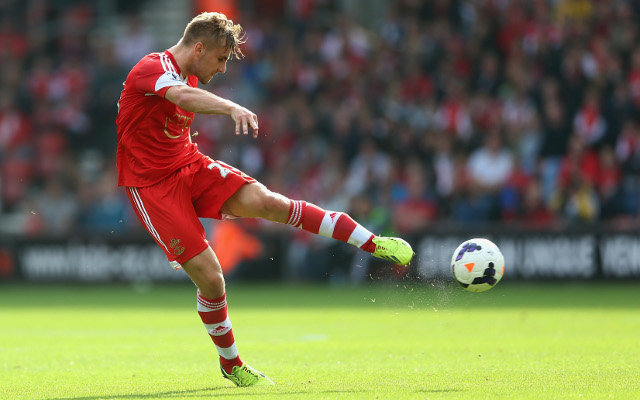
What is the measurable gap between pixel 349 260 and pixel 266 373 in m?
10.6

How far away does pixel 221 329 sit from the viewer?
267 inches

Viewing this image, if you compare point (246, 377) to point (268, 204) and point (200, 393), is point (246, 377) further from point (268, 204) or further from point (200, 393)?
point (268, 204)

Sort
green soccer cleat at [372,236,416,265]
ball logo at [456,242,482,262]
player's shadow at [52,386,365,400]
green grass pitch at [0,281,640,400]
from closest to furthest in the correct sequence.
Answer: player's shadow at [52,386,365,400], green grass pitch at [0,281,640,400], green soccer cleat at [372,236,416,265], ball logo at [456,242,482,262]

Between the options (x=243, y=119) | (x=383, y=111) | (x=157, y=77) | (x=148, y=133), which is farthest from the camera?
(x=383, y=111)

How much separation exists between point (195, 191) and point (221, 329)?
1.03 m

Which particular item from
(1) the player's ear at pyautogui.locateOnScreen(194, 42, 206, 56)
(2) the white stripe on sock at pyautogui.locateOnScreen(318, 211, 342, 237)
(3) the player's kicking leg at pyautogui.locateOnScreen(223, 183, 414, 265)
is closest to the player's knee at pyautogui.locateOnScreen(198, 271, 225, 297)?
(3) the player's kicking leg at pyautogui.locateOnScreen(223, 183, 414, 265)

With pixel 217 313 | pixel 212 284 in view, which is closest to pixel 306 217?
pixel 212 284

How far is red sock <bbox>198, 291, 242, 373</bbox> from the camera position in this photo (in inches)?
266

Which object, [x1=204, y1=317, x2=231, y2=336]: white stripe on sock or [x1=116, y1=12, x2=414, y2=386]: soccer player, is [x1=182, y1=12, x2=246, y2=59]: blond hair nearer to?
[x1=116, y1=12, x2=414, y2=386]: soccer player

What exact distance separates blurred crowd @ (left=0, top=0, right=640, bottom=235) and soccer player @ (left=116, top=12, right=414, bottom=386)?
9555mm

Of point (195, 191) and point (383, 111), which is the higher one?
point (383, 111)

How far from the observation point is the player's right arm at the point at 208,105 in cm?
596

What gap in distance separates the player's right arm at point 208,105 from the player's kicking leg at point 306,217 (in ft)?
2.63

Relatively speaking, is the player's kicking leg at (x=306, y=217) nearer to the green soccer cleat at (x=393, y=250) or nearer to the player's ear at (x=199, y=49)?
the green soccer cleat at (x=393, y=250)
